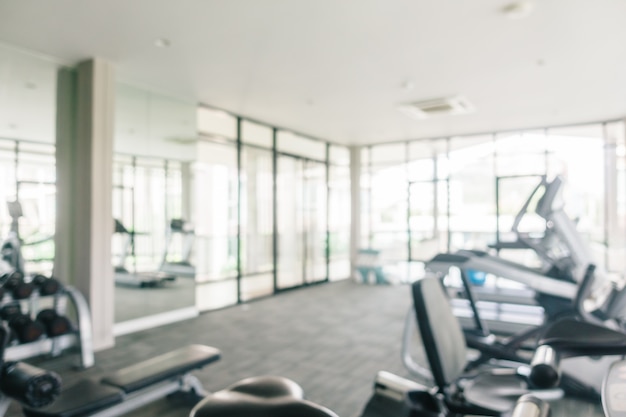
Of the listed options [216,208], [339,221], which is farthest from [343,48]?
[339,221]

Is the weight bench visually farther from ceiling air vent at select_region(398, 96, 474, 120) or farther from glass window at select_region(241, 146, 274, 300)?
ceiling air vent at select_region(398, 96, 474, 120)

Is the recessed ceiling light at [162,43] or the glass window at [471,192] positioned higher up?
the recessed ceiling light at [162,43]

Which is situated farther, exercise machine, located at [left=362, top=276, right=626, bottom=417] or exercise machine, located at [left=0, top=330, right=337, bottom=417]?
exercise machine, located at [left=362, top=276, right=626, bottom=417]

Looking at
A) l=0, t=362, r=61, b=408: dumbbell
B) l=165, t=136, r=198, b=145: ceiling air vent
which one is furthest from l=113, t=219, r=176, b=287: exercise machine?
l=0, t=362, r=61, b=408: dumbbell

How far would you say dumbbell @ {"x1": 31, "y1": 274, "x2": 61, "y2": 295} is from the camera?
358cm

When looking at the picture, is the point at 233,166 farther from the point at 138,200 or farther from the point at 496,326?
the point at 496,326

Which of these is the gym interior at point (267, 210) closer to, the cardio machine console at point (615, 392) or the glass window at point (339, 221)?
the cardio machine console at point (615, 392)

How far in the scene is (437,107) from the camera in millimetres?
5750

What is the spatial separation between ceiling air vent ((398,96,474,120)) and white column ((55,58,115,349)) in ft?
12.4

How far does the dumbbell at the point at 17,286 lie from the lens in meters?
3.42

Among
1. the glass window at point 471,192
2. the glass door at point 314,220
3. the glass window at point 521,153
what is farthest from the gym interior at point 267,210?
the glass window at point 471,192

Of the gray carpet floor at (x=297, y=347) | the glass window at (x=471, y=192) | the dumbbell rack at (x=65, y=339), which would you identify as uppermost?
the glass window at (x=471, y=192)

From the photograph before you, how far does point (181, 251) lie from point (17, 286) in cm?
217

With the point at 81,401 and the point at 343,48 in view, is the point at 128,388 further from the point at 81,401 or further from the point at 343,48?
the point at 343,48
